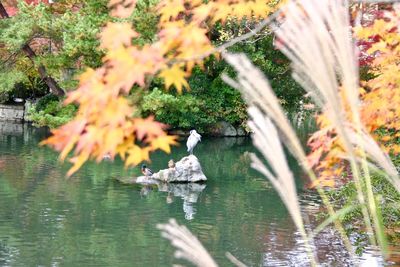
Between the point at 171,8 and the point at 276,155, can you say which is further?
the point at 171,8

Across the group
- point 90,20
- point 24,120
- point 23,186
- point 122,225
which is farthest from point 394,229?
point 24,120

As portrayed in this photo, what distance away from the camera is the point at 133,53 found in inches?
74.1

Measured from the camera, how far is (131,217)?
8031 mm

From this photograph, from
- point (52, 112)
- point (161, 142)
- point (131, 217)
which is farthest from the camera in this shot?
point (52, 112)

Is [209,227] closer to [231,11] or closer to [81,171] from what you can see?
[81,171]

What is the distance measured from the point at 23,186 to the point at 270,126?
840 centimetres

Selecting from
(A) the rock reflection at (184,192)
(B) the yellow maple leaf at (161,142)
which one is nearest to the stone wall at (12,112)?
(A) the rock reflection at (184,192)

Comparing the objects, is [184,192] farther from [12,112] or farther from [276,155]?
[12,112]

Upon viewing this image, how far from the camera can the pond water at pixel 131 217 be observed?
21.1 ft

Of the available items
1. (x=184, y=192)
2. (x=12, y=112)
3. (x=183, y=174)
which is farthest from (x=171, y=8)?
(x=12, y=112)

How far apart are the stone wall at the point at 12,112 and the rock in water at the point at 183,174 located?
357 inches

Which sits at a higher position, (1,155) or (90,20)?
(90,20)

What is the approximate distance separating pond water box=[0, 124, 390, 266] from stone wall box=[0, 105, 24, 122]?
6582 millimetres

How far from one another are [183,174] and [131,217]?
2492mm
